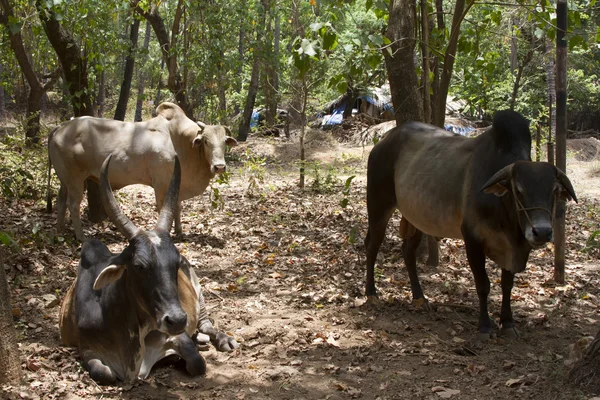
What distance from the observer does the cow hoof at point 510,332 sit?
496 cm

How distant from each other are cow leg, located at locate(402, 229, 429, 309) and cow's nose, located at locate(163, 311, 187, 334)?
103 inches

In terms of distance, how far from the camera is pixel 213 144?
8125mm

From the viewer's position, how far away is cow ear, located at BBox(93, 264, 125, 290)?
4023 mm

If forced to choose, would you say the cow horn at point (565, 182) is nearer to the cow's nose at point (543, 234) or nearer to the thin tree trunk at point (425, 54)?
the cow's nose at point (543, 234)

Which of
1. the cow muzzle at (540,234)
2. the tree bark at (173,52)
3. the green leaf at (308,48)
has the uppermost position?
the tree bark at (173,52)

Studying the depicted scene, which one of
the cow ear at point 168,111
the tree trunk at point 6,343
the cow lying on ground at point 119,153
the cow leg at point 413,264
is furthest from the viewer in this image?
the cow ear at point 168,111

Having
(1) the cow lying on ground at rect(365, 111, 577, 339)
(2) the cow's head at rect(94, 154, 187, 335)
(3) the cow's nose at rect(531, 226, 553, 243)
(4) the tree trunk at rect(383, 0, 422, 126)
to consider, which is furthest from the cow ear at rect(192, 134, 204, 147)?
Answer: (3) the cow's nose at rect(531, 226, 553, 243)

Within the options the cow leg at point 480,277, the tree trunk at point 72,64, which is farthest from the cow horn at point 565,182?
the tree trunk at point 72,64

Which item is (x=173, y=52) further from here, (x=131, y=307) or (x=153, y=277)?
(x=153, y=277)

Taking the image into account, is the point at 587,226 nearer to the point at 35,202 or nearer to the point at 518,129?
the point at 518,129

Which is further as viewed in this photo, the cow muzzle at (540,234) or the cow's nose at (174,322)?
the cow muzzle at (540,234)

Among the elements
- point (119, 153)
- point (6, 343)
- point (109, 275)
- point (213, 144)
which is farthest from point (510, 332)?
point (119, 153)

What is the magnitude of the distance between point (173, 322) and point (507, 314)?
2.65 metres

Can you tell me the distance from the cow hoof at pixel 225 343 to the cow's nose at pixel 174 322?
1070mm
